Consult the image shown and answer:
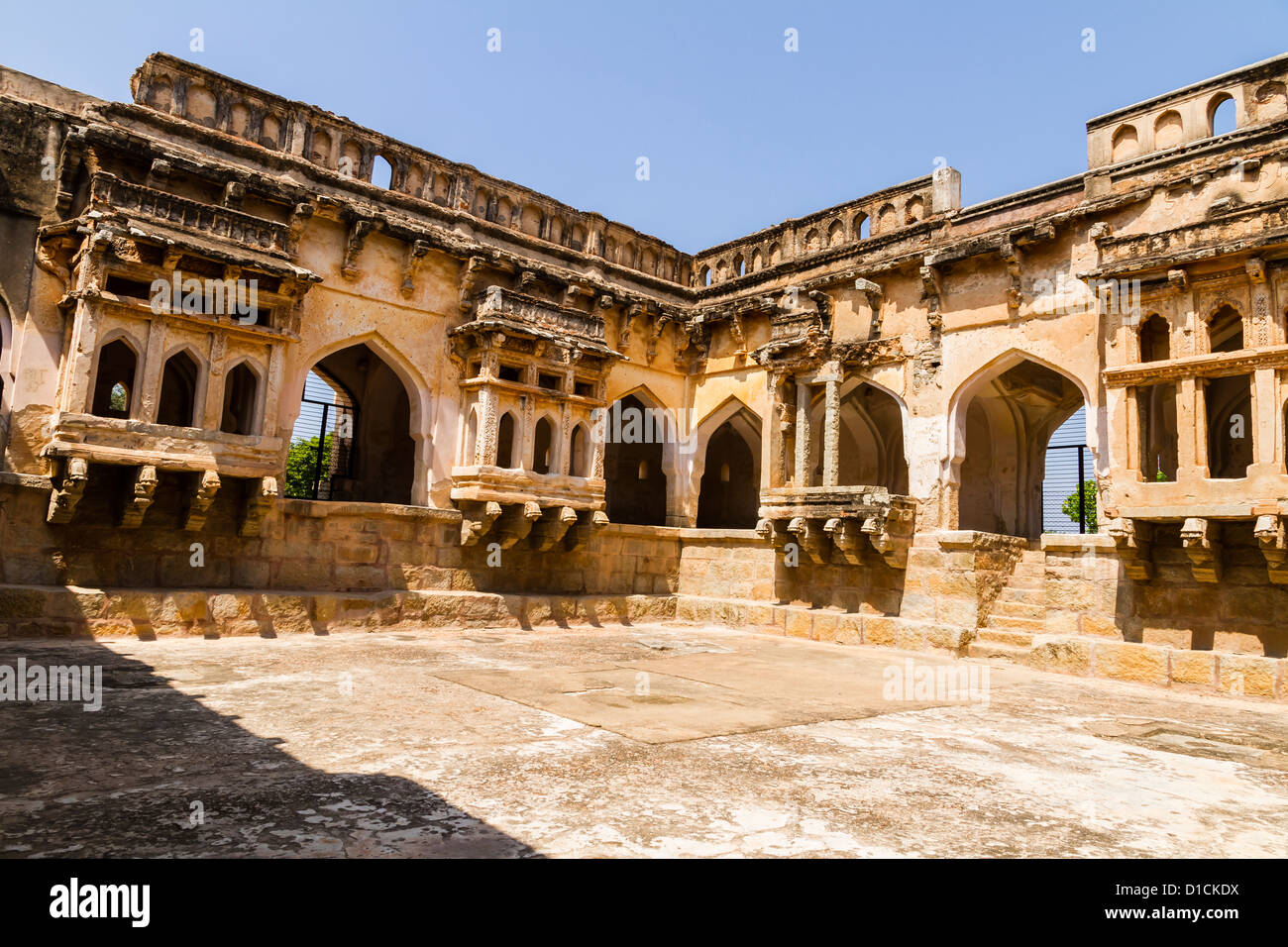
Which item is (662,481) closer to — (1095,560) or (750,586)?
(750,586)

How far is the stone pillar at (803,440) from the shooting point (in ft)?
37.4

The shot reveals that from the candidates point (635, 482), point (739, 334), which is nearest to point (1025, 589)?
point (739, 334)

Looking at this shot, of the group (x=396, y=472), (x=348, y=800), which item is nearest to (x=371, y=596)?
(x=396, y=472)

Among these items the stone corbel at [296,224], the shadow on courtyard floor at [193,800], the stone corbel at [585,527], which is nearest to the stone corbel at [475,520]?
the stone corbel at [585,527]

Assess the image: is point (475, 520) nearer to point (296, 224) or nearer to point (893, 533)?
point (296, 224)

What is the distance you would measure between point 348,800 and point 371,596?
267 inches

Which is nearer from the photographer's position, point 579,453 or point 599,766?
point 599,766

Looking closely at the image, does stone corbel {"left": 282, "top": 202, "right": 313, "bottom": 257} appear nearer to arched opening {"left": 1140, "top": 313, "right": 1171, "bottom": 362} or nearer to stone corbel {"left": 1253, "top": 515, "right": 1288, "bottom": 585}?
arched opening {"left": 1140, "top": 313, "right": 1171, "bottom": 362}

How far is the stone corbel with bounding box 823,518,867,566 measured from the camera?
1043 centimetres

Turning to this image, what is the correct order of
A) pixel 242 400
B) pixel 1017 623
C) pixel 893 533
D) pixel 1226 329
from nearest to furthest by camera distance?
pixel 1017 623 → pixel 242 400 → pixel 1226 329 → pixel 893 533

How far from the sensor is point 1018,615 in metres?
9.48

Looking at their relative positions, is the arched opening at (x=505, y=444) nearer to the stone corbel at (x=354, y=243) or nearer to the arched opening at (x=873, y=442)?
the stone corbel at (x=354, y=243)

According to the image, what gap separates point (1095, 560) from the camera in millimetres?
8875

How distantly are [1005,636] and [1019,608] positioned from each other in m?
0.42
